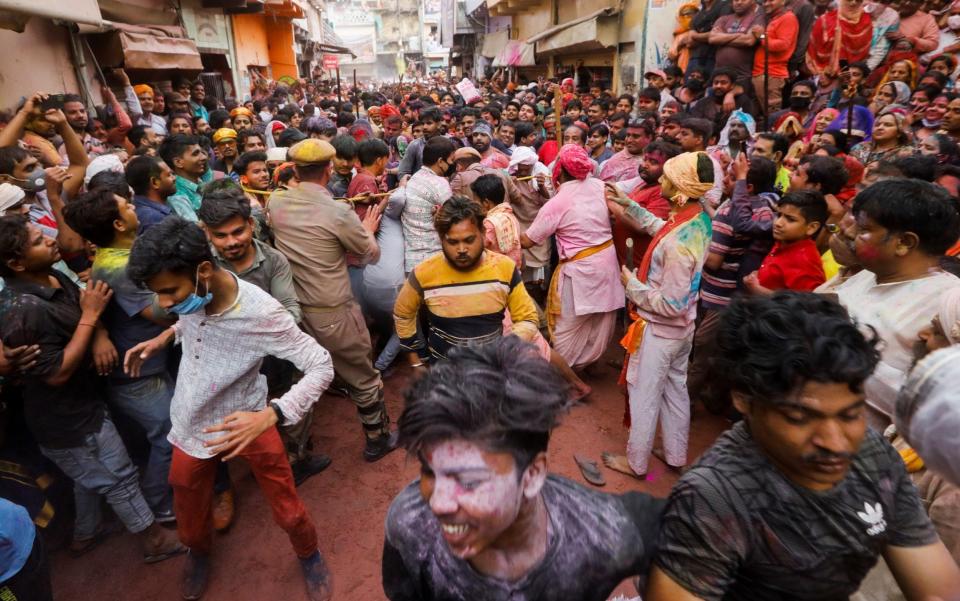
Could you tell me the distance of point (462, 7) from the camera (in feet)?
101

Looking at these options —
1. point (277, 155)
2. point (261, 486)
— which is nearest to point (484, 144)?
point (277, 155)

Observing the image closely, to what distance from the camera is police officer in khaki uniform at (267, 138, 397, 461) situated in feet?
11.2

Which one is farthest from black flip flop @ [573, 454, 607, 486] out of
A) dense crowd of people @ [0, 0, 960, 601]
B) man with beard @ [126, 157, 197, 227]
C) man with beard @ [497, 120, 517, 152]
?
man with beard @ [497, 120, 517, 152]

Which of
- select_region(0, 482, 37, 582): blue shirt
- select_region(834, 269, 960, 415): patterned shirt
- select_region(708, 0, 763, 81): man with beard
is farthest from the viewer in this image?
select_region(708, 0, 763, 81): man with beard

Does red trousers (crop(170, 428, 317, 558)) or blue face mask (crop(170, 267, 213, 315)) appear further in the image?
red trousers (crop(170, 428, 317, 558))

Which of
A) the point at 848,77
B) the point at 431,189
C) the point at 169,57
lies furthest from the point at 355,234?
the point at 169,57

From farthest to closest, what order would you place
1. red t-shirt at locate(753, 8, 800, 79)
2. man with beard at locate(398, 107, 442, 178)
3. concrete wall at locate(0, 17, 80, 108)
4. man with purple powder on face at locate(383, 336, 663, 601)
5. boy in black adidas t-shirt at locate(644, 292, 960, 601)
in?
red t-shirt at locate(753, 8, 800, 79) → concrete wall at locate(0, 17, 80, 108) → man with beard at locate(398, 107, 442, 178) → boy in black adidas t-shirt at locate(644, 292, 960, 601) → man with purple powder on face at locate(383, 336, 663, 601)

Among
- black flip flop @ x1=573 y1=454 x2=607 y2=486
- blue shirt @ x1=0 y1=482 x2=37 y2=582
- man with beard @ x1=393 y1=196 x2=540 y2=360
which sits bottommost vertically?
black flip flop @ x1=573 y1=454 x2=607 y2=486

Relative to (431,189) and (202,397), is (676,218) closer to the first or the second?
(431,189)

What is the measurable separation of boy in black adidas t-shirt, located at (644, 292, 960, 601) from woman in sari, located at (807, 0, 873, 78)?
769 centimetres

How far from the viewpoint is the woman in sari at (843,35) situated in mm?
7234

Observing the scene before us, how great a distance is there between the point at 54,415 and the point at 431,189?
277cm

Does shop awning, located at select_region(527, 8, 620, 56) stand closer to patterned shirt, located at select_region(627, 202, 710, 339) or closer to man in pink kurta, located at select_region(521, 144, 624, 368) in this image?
man in pink kurta, located at select_region(521, 144, 624, 368)

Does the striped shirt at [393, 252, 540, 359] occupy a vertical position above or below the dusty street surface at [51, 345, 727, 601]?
above
